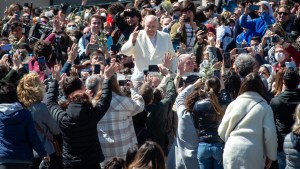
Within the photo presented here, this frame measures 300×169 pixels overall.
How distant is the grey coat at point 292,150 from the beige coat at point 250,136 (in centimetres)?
13

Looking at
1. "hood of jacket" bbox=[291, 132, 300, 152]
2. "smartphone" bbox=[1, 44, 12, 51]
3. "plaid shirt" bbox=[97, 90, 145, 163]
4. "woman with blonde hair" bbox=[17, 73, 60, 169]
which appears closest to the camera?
"hood of jacket" bbox=[291, 132, 300, 152]

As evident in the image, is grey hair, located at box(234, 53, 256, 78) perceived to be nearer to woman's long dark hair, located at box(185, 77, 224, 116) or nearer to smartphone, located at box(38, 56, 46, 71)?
woman's long dark hair, located at box(185, 77, 224, 116)

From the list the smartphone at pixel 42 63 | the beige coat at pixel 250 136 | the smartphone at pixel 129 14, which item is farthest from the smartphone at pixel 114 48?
the beige coat at pixel 250 136

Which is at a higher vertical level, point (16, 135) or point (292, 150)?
point (16, 135)

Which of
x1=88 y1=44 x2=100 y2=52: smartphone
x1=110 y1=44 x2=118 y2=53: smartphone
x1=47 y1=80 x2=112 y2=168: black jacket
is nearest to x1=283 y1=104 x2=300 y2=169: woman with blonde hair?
x1=47 y1=80 x2=112 y2=168: black jacket

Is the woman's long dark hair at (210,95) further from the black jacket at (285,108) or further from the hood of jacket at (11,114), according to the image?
the hood of jacket at (11,114)

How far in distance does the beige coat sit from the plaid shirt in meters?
1.20

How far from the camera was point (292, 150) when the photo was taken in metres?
8.05

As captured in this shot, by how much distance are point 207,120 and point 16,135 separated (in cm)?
206

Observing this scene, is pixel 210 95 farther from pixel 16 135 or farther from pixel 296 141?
pixel 16 135

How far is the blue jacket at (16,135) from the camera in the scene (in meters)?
8.42

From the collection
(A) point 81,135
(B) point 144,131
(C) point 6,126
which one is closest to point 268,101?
(B) point 144,131

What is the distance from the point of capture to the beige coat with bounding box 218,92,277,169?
8.09m

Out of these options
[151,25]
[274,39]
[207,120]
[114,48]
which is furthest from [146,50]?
[207,120]
